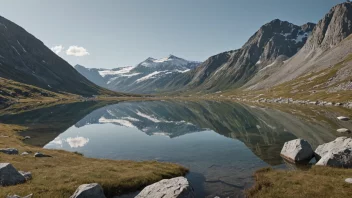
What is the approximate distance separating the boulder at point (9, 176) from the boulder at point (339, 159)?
35752mm

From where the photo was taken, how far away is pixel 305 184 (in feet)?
91.3

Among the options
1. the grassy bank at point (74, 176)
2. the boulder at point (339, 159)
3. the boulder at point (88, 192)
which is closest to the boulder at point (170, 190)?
the boulder at point (88, 192)

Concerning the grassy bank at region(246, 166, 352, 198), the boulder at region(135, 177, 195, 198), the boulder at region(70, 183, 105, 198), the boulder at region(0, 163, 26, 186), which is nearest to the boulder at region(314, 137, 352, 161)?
the grassy bank at region(246, 166, 352, 198)

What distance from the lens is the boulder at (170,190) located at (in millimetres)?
22812

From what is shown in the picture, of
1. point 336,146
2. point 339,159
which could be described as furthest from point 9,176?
point 336,146

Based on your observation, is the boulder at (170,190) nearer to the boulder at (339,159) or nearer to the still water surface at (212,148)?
the still water surface at (212,148)

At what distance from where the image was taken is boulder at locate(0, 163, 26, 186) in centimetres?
2545

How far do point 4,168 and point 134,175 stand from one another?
43.6 feet

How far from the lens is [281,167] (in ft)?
126

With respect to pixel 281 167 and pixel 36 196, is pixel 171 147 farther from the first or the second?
pixel 36 196

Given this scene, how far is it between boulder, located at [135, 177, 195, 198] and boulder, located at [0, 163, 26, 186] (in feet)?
41.0

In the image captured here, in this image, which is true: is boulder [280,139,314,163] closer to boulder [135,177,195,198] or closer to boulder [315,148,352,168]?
boulder [315,148,352,168]

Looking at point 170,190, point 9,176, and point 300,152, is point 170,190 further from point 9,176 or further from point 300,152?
point 300,152


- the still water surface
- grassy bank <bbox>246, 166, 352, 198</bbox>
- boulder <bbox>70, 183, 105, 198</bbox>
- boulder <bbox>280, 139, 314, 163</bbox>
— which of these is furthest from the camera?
boulder <bbox>280, 139, 314, 163</bbox>
